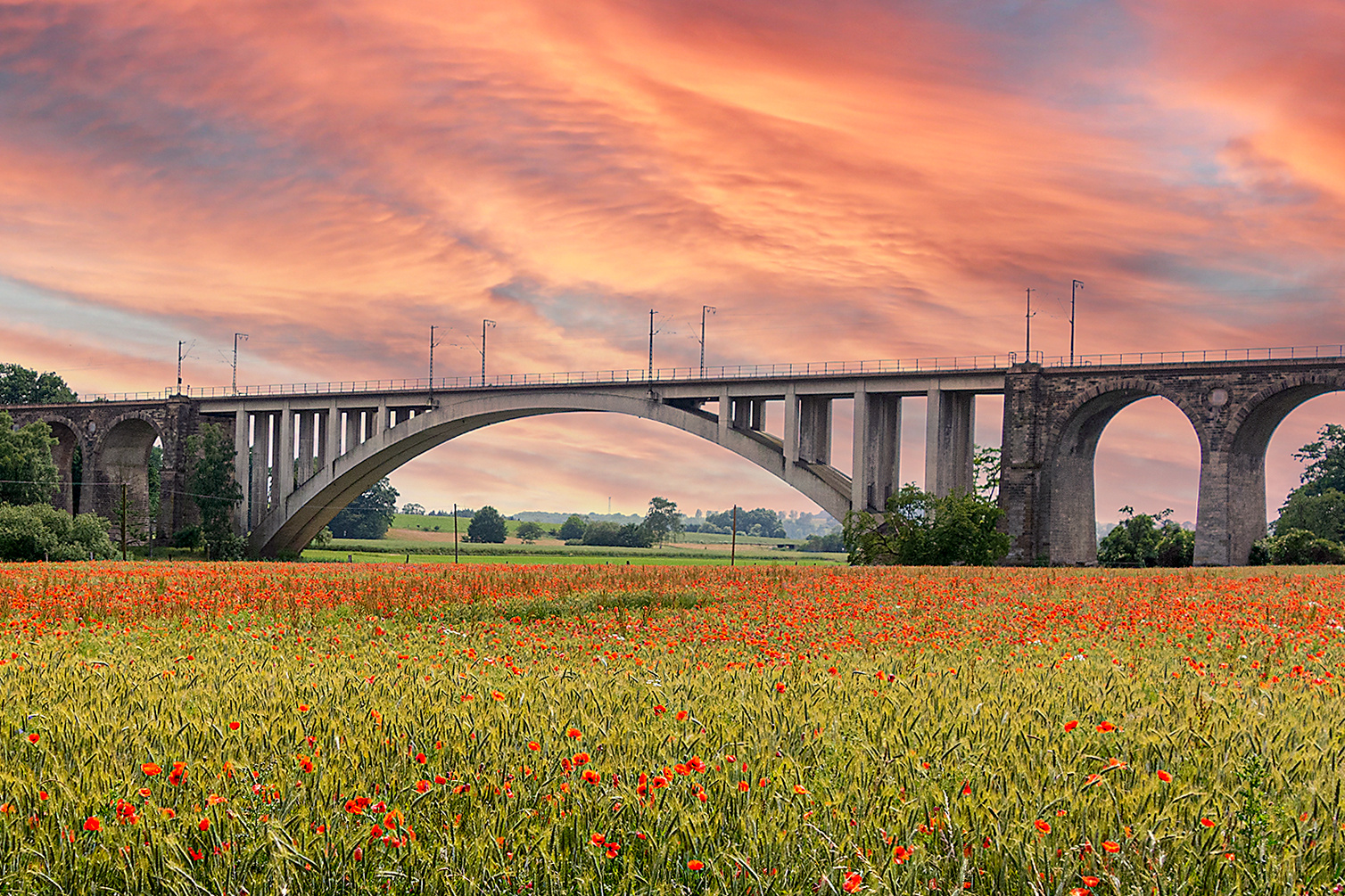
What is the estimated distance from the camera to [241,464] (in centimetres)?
8425

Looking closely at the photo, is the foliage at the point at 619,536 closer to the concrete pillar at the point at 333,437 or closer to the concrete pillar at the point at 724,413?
the concrete pillar at the point at 333,437

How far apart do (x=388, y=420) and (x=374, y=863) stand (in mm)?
78201

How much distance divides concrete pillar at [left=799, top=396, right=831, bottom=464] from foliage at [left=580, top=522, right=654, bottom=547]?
326 ft

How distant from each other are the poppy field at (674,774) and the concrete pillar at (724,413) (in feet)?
188

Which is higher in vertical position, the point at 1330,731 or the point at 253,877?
the point at 1330,731

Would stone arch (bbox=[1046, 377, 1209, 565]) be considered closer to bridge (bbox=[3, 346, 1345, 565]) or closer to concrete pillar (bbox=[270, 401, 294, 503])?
bridge (bbox=[3, 346, 1345, 565])

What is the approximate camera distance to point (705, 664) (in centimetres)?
927

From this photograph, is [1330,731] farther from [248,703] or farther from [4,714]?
[4,714]

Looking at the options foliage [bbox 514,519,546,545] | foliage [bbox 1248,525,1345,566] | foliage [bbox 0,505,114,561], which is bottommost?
foliage [bbox 514,519,546,545]

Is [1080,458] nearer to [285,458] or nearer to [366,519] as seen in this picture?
[285,458]

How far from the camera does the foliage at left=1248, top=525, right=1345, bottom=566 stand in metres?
51.8

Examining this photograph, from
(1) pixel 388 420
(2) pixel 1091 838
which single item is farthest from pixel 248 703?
(1) pixel 388 420

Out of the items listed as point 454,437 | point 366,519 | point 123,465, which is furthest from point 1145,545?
point 366,519

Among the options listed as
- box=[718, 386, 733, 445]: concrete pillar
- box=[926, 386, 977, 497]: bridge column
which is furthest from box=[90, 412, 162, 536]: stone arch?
box=[926, 386, 977, 497]: bridge column
